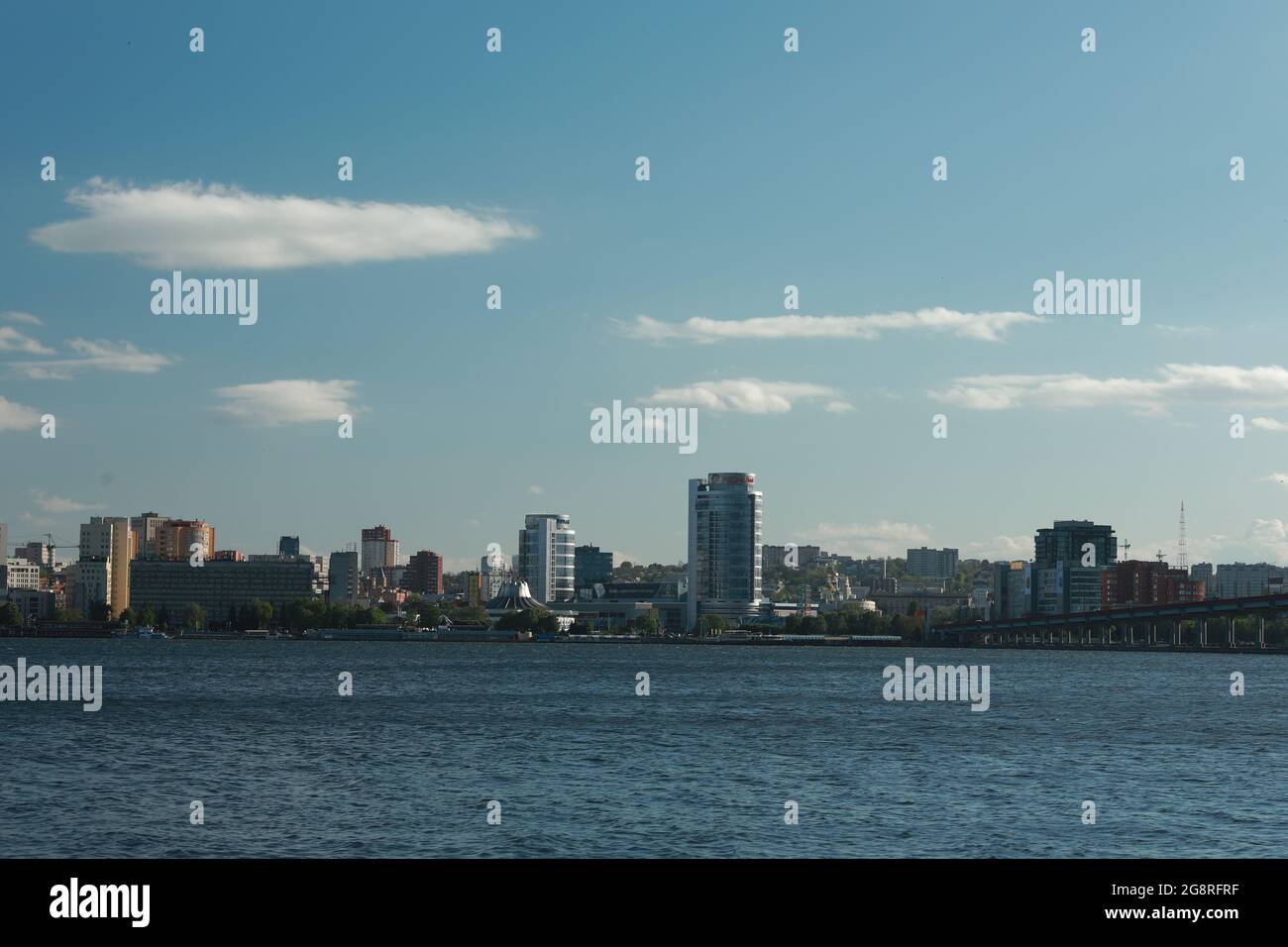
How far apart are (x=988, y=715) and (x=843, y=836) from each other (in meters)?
47.0

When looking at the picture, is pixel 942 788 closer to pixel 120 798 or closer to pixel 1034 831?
pixel 1034 831

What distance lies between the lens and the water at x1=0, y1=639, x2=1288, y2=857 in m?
34.0

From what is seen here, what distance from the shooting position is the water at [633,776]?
3397 centimetres

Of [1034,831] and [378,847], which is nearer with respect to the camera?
[378,847]

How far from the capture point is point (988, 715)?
260ft

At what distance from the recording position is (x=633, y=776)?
46.6m

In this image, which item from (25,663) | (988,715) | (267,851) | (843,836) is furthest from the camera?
(25,663)

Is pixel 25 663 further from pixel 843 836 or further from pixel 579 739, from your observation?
pixel 843 836

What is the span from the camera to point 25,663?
146 meters

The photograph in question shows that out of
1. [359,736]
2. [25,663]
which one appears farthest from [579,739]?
[25,663]

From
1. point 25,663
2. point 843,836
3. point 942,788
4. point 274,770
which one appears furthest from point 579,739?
A: point 25,663
